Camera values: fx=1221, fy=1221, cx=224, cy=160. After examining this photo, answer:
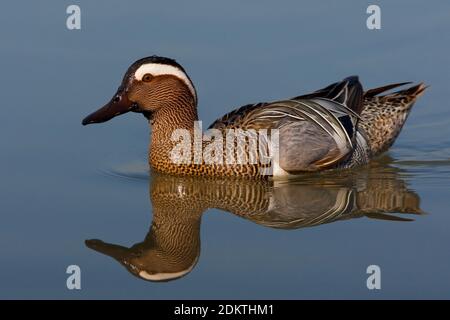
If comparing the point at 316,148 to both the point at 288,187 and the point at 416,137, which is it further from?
the point at 416,137

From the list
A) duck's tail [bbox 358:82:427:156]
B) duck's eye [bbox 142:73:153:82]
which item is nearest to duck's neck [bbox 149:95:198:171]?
duck's eye [bbox 142:73:153:82]

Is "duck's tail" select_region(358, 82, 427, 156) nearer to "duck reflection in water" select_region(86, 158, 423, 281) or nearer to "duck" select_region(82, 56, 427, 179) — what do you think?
"duck" select_region(82, 56, 427, 179)

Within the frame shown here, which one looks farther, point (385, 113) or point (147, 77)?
point (385, 113)

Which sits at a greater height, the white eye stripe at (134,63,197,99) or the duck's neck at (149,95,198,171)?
the white eye stripe at (134,63,197,99)

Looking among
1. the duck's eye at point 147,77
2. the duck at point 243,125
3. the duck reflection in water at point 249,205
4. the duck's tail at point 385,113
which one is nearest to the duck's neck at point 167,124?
the duck at point 243,125

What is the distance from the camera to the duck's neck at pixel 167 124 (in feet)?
35.6

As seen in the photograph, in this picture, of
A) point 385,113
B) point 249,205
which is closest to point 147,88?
point 249,205

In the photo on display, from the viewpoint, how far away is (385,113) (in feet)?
39.4

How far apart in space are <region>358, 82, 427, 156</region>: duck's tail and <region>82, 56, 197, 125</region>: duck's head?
2.05 meters

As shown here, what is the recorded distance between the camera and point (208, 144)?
423 inches

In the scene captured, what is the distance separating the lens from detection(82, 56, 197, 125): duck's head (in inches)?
418

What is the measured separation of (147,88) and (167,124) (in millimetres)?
402

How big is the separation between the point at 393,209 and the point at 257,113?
1681 millimetres

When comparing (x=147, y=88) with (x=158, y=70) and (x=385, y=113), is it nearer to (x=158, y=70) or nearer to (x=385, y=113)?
(x=158, y=70)
